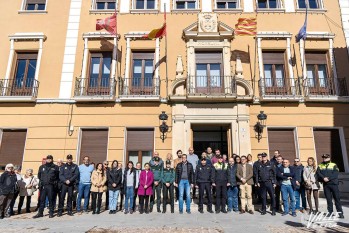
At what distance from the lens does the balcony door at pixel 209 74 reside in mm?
11509

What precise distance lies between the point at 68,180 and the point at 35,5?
389 inches

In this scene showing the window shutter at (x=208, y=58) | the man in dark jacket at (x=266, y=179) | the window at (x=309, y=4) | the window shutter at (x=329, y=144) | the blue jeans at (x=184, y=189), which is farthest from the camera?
the window at (x=309, y=4)

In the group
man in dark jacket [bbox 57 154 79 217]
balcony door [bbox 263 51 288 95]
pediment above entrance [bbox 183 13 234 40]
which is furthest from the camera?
pediment above entrance [bbox 183 13 234 40]

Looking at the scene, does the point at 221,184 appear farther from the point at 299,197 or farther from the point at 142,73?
the point at 142,73

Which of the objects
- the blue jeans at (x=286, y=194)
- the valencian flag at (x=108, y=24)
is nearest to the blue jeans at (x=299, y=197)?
the blue jeans at (x=286, y=194)

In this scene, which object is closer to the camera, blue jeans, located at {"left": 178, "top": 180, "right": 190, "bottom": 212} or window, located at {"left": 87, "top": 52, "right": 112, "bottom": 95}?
blue jeans, located at {"left": 178, "top": 180, "right": 190, "bottom": 212}

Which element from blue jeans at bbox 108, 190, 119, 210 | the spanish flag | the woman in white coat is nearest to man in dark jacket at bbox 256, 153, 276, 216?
blue jeans at bbox 108, 190, 119, 210

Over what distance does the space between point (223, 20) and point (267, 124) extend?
535cm

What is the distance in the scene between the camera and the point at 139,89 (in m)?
11.6

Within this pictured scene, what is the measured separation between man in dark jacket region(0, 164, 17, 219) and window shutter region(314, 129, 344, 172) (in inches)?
439

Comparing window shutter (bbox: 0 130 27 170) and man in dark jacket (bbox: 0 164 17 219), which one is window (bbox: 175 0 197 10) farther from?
man in dark jacket (bbox: 0 164 17 219)

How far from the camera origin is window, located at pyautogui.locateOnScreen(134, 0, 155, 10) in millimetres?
12852

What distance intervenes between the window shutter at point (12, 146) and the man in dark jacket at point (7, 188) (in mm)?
3865

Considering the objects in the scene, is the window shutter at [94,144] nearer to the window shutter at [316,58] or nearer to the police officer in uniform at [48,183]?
the police officer in uniform at [48,183]
